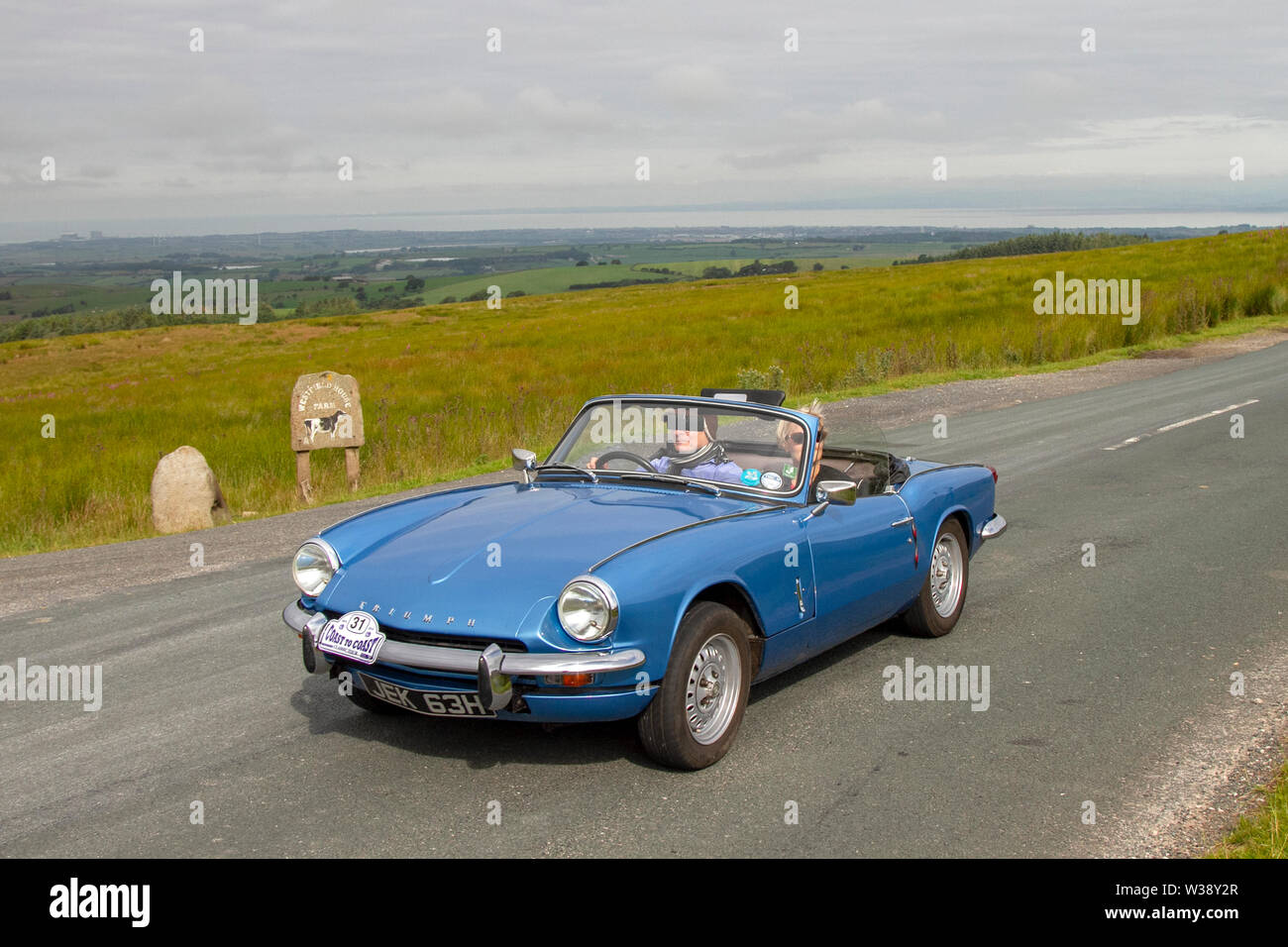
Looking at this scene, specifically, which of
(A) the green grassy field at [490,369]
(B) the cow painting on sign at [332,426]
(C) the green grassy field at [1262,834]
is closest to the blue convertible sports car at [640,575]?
(C) the green grassy field at [1262,834]

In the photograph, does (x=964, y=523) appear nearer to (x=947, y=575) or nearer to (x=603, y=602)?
(x=947, y=575)

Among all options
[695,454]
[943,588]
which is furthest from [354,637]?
[943,588]

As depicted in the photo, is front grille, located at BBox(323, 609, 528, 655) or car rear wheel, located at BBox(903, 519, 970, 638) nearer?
front grille, located at BBox(323, 609, 528, 655)

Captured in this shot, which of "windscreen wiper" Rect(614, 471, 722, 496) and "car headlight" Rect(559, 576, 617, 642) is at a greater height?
"windscreen wiper" Rect(614, 471, 722, 496)

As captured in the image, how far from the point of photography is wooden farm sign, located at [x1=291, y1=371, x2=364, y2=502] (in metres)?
12.3

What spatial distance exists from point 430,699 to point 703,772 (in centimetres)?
113

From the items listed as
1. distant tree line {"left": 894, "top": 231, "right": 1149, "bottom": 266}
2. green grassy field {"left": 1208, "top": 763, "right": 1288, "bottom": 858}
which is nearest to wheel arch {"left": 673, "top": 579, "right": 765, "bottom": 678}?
green grassy field {"left": 1208, "top": 763, "right": 1288, "bottom": 858}

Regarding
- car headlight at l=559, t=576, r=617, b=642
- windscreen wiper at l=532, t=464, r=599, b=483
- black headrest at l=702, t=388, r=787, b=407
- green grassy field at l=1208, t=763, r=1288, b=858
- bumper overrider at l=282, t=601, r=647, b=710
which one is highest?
black headrest at l=702, t=388, r=787, b=407

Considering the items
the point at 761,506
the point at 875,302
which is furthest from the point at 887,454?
the point at 875,302

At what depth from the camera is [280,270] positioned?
430 ft

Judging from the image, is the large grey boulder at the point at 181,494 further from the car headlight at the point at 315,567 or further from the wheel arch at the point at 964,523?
the wheel arch at the point at 964,523

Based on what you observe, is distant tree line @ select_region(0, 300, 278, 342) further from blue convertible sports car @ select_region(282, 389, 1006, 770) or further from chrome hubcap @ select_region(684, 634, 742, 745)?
chrome hubcap @ select_region(684, 634, 742, 745)

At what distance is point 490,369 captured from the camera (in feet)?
89.3

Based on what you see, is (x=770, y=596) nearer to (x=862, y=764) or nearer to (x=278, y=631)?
(x=862, y=764)
